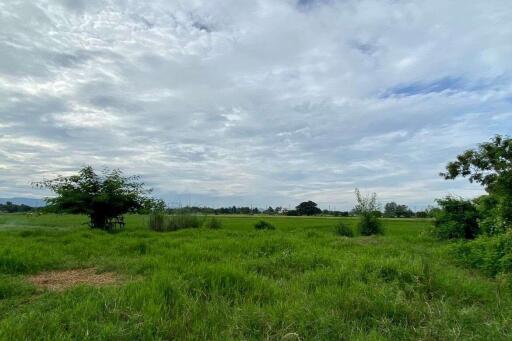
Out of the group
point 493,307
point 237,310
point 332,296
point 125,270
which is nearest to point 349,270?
point 332,296

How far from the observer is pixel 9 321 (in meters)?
3.19

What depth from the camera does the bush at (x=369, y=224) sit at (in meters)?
16.4

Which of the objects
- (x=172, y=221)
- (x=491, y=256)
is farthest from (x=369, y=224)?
(x=491, y=256)

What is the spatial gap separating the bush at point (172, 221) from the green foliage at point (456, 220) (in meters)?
10.3

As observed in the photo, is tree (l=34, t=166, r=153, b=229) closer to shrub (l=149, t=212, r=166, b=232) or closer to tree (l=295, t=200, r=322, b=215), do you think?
shrub (l=149, t=212, r=166, b=232)

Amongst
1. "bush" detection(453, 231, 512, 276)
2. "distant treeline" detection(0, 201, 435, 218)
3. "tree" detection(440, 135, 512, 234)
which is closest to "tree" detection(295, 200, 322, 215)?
"distant treeline" detection(0, 201, 435, 218)

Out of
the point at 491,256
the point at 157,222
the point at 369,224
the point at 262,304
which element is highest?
the point at 369,224

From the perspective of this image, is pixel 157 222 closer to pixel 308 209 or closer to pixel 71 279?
pixel 71 279

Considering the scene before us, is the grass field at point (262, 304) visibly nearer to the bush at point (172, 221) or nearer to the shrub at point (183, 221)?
the bush at point (172, 221)

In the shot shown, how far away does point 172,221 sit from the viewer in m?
16.2

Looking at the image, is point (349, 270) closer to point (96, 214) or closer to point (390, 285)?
point (390, 285)

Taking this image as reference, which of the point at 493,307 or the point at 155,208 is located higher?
the point at 155,208

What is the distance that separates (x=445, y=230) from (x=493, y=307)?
349 inches

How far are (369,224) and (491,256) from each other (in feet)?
33.8
